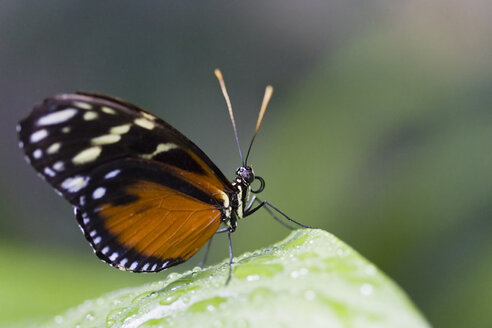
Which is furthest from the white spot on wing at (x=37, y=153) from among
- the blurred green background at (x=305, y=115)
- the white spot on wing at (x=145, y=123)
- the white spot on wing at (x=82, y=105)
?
the blurred green background at (x=305, y=115)

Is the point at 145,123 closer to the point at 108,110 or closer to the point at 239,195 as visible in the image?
the point at 108,110

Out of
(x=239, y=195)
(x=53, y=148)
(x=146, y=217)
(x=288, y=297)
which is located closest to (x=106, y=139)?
(x=53, y=148)

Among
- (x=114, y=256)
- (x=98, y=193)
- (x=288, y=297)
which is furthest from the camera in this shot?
(x=114, y=256)

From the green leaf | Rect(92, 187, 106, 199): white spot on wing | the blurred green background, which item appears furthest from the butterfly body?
the blurred green background

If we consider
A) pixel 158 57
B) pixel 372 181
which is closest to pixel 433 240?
pixel 372 181

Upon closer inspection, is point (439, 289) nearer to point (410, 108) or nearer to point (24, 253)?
point (410, 108)

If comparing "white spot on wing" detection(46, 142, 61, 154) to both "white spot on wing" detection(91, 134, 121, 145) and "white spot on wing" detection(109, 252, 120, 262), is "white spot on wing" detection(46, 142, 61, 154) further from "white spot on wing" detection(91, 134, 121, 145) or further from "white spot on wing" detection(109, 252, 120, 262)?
"white spot on wing" detection(109, 252, 120, 262)
